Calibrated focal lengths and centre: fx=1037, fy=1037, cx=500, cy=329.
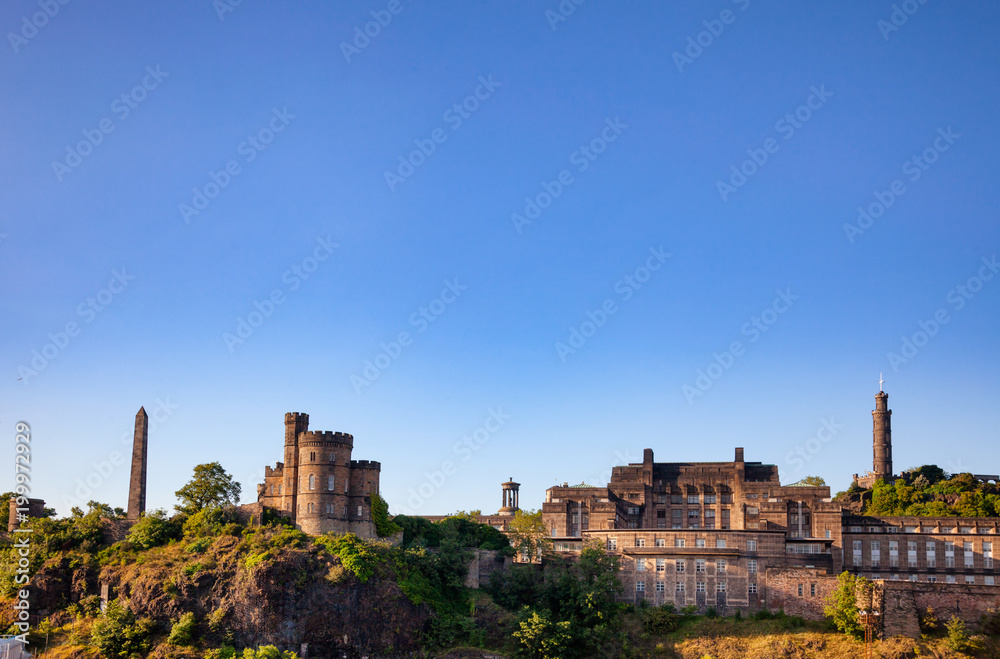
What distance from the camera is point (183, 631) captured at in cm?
8394

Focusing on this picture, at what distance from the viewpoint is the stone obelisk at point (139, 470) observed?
4008 inches

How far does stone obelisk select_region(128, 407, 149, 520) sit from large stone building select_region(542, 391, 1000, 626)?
4086cm

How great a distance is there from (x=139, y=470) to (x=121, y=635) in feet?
70.2

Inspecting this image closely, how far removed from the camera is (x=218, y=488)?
9694cm

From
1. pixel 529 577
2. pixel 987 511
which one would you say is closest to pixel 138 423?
pixel 529 577

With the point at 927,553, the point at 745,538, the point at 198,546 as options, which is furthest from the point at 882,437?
the point at 198,546

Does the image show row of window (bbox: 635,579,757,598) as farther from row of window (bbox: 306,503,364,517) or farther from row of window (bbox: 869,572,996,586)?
row of window (bbox: 306,503,364,517)

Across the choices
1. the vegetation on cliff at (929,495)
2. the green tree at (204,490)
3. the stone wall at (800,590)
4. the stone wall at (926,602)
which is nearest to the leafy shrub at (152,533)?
the green tree at (204,490)

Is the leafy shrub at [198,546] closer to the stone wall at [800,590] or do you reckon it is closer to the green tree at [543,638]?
the green tree at [543,638]

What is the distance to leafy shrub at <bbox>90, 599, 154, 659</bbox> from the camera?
8431 cm

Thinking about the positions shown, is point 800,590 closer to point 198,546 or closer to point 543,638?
point 543,638

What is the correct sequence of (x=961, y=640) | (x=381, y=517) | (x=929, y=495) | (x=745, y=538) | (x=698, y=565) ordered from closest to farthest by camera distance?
(x=961, y=640), (x=698, y=565), (x=745, y=538), (x=381, y=517), (x=929, y=495)

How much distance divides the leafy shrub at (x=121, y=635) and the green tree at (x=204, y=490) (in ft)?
41.3

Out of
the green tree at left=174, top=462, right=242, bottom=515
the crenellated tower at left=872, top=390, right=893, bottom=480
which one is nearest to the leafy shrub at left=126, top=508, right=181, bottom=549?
the green tree at left=174, top=462, right=242, bottom=515
